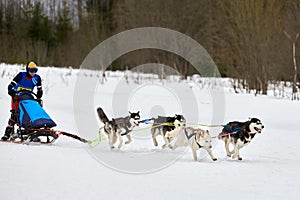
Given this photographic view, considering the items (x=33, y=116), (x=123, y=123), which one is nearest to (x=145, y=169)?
(x=123, y=123)

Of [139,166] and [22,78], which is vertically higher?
[22,78]

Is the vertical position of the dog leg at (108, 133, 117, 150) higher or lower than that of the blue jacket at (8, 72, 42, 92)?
lower

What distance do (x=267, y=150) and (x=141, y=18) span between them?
61.5 ft

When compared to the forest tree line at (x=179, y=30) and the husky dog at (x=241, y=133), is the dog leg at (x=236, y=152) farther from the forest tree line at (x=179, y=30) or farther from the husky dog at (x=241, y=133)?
the forest tree line at (x=179, y=30)

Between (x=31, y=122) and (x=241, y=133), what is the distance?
10.9 feet

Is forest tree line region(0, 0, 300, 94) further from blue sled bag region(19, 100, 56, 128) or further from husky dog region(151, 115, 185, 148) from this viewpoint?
blue sled bag region(19, 100, 56, 128)

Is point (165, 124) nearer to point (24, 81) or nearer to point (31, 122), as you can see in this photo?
point (31, 122)

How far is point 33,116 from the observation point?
6980 millimetres

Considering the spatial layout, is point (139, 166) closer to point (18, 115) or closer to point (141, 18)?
point (18, 115)

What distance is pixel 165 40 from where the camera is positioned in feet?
75.3

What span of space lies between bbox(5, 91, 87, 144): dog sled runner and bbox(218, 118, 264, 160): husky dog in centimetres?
227

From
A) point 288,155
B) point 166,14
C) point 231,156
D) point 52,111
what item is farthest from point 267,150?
point 166,14

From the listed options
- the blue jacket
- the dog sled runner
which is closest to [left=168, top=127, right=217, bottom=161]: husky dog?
the dog sled runner

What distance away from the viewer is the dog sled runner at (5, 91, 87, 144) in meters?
6.95
